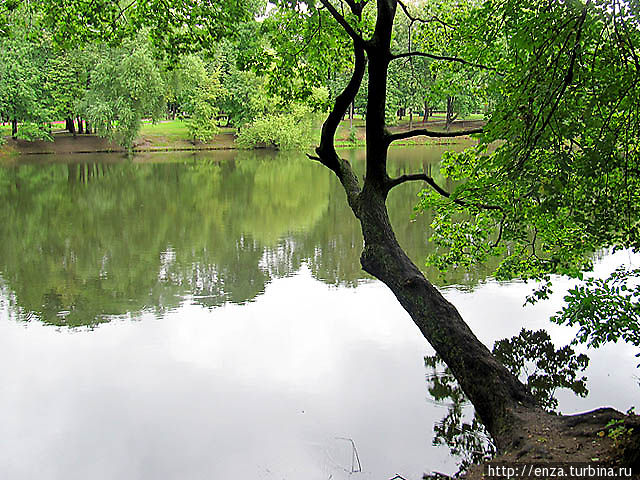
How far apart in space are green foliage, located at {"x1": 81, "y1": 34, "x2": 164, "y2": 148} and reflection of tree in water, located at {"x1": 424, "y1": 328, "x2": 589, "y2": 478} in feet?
106

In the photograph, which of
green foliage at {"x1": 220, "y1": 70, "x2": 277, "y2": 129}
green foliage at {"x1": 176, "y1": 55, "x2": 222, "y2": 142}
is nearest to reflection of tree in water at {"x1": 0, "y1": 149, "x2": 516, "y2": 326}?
green foliage at {"x1": 176, "y1": 55, "x2": 222, "y2": 142}

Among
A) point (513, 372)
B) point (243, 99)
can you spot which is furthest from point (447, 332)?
point (243, 99)

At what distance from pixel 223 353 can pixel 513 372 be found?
3.65 meters

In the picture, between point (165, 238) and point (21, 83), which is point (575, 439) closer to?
point (165, 238)

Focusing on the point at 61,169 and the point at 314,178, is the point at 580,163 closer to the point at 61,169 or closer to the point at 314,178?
the point at 314,178

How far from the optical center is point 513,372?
6.82m

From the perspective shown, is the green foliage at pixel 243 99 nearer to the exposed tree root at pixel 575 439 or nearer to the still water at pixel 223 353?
the still water at pixel 223 353

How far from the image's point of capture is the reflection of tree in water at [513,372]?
5.39 m

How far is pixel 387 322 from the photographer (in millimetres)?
9047

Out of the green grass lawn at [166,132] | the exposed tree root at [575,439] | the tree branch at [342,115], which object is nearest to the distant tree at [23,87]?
the green grass lawn at [166,132]

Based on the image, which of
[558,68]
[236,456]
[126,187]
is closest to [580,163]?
[558,68]

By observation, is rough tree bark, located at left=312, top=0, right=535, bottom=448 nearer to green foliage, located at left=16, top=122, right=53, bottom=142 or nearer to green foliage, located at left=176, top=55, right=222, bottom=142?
green foliage, located at left=16, top=122, right=53, bottom=142

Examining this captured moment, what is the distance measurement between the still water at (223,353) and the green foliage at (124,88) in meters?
21.1

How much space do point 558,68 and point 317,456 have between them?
149 inches
